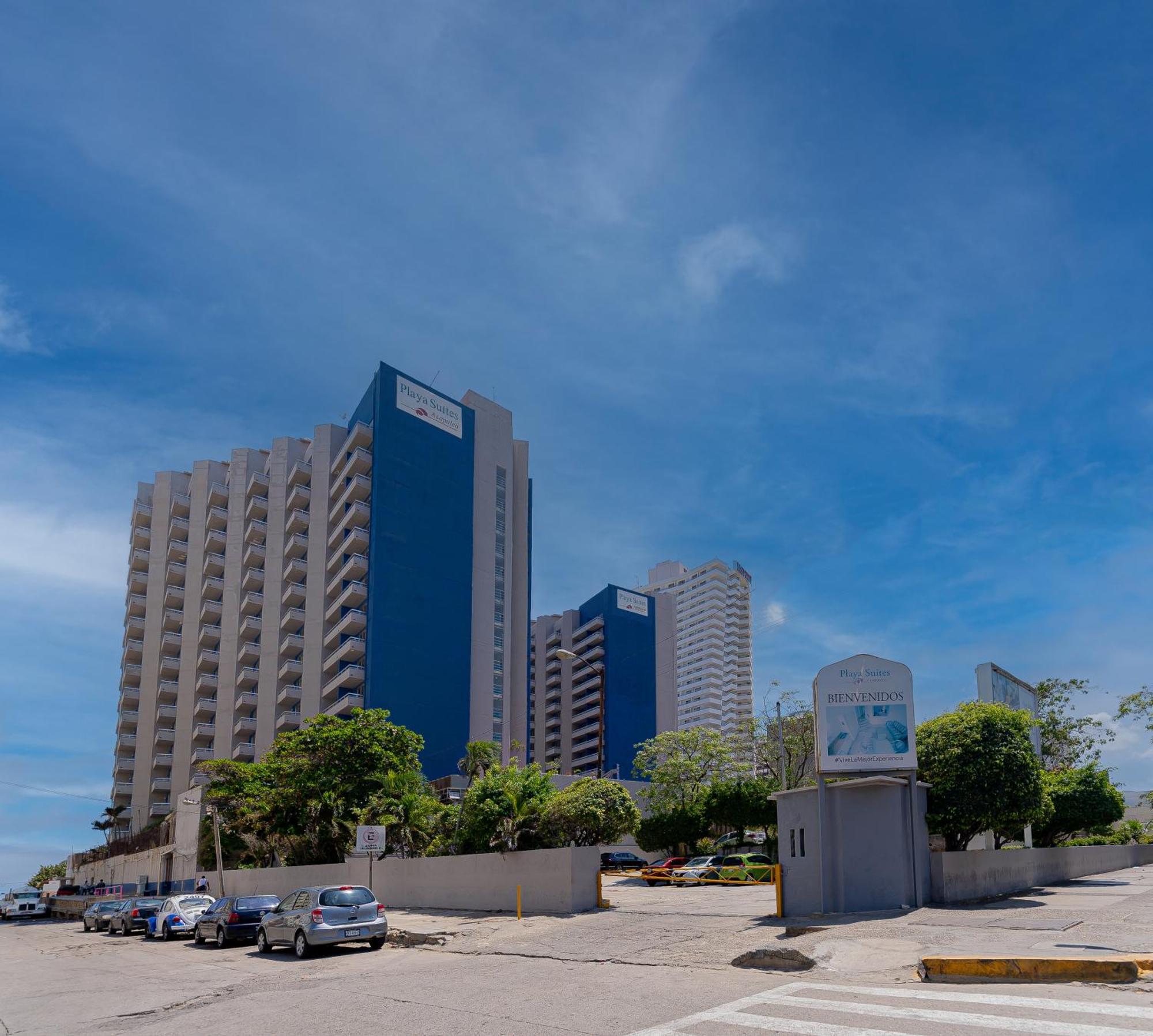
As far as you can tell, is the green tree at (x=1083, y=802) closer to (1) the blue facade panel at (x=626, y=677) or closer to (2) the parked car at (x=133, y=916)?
(2) the parked car at (x=133, y=916)

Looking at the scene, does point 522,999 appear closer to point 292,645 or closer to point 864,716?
point 864,716

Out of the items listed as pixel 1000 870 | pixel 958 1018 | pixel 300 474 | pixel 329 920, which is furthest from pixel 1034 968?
pixel 300 474

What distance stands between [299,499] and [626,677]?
52.4 m

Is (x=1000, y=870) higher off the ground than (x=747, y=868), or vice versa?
(x=1000, y=870)

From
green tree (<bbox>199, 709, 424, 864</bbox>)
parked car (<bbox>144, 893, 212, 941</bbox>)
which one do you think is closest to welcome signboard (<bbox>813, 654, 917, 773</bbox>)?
parked car (<bbox>144, 893, 212, 941</bbox>)

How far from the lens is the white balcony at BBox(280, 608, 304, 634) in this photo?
278ft

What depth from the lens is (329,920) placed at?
21.4m

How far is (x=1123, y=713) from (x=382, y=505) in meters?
51.4

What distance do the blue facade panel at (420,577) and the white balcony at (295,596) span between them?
36.8 feet

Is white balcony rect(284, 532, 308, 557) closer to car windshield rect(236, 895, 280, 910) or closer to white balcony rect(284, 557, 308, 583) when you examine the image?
white balcony rect(284, 557, 308, 583)

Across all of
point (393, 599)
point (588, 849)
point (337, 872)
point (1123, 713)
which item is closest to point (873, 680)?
point (588, 849)

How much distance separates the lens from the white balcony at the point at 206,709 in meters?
89.3

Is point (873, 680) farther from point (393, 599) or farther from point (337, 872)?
point (393, 599)

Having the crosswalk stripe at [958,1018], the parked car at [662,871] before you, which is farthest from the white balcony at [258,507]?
the crosswalk stripe at [958,1018]
